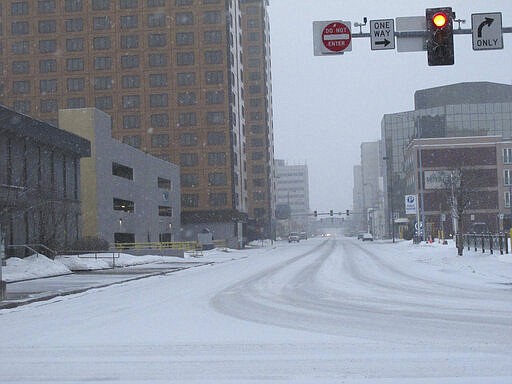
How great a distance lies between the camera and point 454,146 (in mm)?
97375

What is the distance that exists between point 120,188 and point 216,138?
32479mm

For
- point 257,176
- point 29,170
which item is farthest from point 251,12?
point 29,170

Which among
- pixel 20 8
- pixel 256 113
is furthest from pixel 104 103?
pixel 256 113

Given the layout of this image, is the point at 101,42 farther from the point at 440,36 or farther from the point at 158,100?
the point at 440,36

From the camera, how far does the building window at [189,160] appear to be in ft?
315

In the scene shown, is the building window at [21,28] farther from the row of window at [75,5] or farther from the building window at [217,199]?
the building window at [217,199]

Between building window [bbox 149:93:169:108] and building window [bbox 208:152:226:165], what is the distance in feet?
32.0

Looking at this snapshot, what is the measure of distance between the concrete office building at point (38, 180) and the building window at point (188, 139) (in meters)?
47.8

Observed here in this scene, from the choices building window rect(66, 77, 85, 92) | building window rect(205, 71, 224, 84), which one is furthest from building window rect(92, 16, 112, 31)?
building window rect(205, 71, 224, 84)

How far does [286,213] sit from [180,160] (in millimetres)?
74696

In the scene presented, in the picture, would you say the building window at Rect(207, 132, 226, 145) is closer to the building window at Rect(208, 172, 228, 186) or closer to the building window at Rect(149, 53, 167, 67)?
the building window at Rect(208, 172, 228, 186)

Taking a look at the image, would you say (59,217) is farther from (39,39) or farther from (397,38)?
(39,39)

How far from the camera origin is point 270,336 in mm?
11047

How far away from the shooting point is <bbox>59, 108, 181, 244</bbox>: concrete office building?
5791 centimetres
